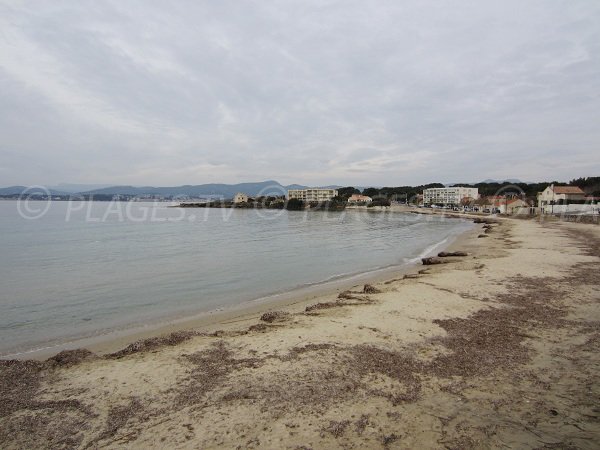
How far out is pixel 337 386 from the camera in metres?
6.03

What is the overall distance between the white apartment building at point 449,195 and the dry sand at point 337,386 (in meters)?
151

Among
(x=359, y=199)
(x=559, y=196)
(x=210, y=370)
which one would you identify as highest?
(x=559, y=196)

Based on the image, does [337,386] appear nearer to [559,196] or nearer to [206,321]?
[206,321]

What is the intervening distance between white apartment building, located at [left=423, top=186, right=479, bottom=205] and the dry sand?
151450 millimetres

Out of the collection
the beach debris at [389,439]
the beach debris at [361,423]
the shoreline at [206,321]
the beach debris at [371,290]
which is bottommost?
the shoreline at [206,321]

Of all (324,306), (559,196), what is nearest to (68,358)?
(324,306)

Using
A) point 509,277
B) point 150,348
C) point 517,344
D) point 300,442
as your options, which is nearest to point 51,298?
point 150,348

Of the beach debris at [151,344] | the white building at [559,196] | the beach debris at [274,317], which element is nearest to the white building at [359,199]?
the white building at [559,196]

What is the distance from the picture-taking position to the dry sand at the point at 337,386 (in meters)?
4.76

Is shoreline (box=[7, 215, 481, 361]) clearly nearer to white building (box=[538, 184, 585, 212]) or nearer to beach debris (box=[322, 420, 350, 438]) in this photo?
beach debris (box=[322, 420, 350, 438])

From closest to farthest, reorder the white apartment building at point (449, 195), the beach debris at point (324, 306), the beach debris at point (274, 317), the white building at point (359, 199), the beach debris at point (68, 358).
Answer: the beach debris at point (68, 358)
the beach debris at point (274, 317)
the beach debris at point (324, 306)
the white apartment building at point (449, 195)
the white building at point (359, 199)

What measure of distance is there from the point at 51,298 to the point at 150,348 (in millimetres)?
9994

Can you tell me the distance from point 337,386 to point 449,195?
16695 cm

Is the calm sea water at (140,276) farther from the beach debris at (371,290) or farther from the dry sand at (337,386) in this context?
the dry sand at (337,386)
